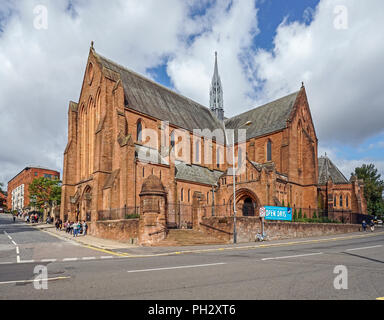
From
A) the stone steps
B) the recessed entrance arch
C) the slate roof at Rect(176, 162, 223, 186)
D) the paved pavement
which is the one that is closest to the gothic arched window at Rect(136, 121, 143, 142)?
the slate roof at Rect(176, 162, 223, 186)

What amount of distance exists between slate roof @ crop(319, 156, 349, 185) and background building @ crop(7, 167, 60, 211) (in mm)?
81135

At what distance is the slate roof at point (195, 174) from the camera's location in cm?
3331

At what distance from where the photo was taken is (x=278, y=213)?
26.3m

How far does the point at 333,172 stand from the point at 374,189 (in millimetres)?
19425

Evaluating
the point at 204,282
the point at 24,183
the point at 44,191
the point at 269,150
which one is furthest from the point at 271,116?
the point at 24,183

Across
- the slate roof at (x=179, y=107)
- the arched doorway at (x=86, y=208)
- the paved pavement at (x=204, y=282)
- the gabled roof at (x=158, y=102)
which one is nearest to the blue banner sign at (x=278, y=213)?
the slate roof at (x=179, y=107)

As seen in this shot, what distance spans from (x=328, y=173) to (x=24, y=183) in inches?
4127

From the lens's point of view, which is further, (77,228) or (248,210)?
(248,210)

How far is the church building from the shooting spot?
28.9 metres

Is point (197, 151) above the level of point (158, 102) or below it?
below

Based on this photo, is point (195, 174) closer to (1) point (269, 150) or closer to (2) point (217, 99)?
(1) point (269, 150)

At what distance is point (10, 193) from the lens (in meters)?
142

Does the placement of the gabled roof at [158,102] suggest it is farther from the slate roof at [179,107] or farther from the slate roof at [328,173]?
the slate roof at [328,173]

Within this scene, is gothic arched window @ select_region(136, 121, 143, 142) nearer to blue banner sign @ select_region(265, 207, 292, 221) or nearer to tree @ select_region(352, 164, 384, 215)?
blue banner sign @ select_region(265, 207, 292, 221)
